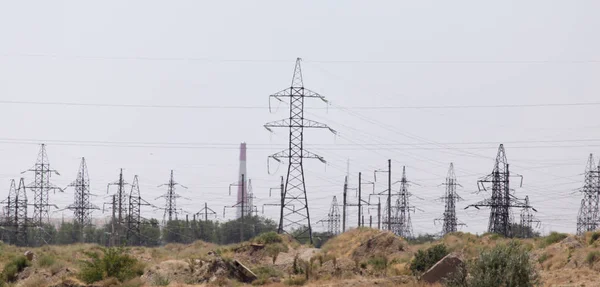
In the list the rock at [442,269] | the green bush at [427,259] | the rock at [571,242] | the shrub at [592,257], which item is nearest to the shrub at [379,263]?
the green bush at [427,259]

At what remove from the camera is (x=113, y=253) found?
163ft

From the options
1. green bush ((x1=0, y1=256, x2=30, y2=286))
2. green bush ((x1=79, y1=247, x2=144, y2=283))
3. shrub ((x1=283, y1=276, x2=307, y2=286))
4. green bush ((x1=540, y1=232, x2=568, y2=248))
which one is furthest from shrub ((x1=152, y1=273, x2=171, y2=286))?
green bush ((x1=540, y1=232, x2=568, y2=248))

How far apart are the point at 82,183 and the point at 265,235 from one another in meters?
46.2

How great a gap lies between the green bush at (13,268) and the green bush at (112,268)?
650 cm

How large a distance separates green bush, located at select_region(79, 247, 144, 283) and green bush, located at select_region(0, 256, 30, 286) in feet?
21.3

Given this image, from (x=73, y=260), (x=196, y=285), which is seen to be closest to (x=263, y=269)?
(x=196, y=285)

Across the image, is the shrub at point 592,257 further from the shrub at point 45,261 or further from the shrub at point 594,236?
the shrub at point 45,261

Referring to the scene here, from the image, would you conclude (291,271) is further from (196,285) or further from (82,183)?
(82,183)

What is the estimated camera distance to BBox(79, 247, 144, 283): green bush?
4756 cm

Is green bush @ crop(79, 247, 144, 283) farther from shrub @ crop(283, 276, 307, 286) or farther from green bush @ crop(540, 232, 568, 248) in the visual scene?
green bush @ crop(540, 232, 568, 248)

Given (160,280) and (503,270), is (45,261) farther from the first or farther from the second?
(503,270)

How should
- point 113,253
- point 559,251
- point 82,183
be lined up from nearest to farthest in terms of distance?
point 113,253
point 559,251
point 82,183

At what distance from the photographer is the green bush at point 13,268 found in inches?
2099

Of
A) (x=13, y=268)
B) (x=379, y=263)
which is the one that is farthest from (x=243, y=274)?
(x=13, y=268)
